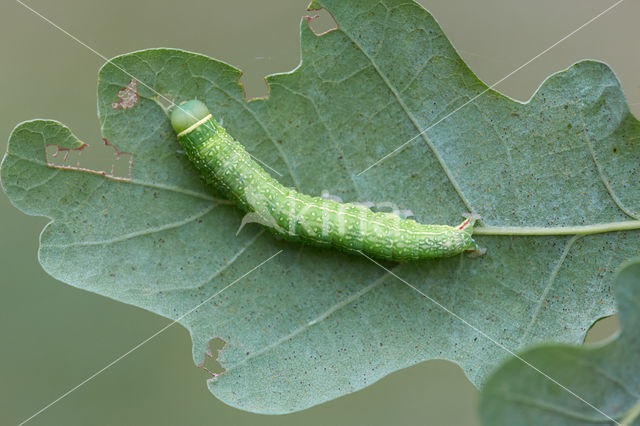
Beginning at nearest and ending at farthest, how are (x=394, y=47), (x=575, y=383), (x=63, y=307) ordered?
1. (x=575, y=383)
2. (x=394, y=47)
3. (x=63, y=307)

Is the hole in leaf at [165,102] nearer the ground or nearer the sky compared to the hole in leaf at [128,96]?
nearer the ground

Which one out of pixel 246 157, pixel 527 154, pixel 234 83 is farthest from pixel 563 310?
pixel 234 83

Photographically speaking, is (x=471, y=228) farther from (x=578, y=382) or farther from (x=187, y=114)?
(x=187, y=114)

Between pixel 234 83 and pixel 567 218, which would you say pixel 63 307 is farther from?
pixel 567 218

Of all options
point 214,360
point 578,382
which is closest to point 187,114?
point 214,360

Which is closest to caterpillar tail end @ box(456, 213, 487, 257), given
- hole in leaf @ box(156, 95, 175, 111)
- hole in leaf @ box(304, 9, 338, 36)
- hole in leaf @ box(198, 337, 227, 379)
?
hole in leaf @ box(304, 9, 338, 36)

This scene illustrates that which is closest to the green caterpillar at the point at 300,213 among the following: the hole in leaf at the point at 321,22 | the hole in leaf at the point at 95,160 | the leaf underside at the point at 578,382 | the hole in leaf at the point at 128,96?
the hole in leaf at the point at 128,96

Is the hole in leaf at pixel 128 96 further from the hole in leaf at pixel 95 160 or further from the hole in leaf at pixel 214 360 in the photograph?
the hole in leaf at pixel 214 360
